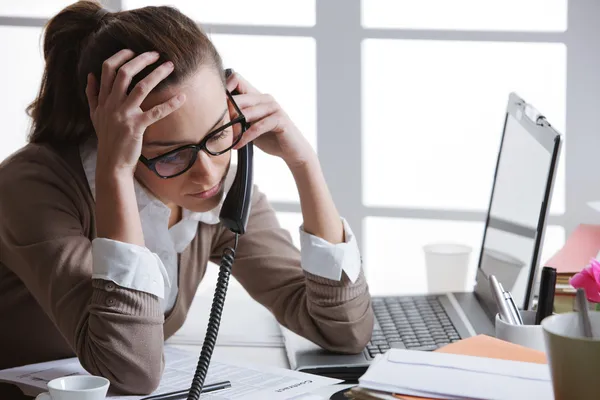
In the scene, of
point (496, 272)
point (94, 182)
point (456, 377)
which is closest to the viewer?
point (456, 377)

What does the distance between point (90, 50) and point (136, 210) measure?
279 mm

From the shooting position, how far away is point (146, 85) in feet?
4.27

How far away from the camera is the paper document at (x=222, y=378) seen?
123 cm

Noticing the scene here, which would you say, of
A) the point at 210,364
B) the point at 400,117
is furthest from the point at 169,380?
the point at 400,117

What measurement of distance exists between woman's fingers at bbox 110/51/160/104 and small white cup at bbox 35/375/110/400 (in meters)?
0.43

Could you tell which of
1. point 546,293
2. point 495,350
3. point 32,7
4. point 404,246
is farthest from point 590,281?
point 32,7

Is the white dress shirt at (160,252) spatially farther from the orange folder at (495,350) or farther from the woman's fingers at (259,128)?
the orange folder at (495,350)

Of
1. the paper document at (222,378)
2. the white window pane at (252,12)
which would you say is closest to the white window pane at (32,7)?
the white window pane at (252,12)

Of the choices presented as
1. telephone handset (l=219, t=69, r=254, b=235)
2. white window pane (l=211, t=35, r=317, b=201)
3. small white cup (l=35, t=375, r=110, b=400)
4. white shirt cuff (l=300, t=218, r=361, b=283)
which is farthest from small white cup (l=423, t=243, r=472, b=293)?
small white cup (l=35, t=375, r=110, b=400)

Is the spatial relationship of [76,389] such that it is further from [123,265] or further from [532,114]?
[532,114]

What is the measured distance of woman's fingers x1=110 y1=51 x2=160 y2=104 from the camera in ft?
4.31

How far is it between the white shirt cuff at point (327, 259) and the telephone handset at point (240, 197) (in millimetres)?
114

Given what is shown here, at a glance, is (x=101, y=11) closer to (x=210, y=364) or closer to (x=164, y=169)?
(x=164, y=169)

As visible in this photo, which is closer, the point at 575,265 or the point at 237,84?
the point at 237,84
